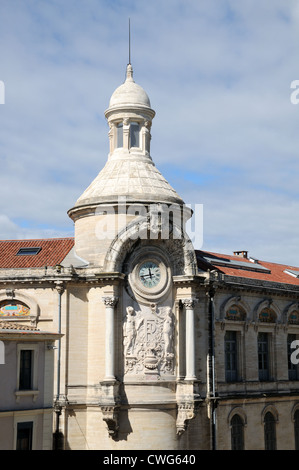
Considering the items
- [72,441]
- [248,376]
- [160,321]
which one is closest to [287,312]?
[248,376]

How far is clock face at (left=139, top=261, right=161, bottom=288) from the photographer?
1652 inches

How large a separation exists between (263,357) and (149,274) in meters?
12.8

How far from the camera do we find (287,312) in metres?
51.8

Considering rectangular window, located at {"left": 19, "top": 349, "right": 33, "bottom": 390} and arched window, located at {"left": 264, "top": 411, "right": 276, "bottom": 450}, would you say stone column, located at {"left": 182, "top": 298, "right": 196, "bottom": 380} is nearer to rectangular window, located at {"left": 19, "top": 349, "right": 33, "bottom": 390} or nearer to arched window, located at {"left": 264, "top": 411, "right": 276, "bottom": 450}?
rectangular window, located at {"left": 19, "top": 349, "right": 33, "bottom": 390}

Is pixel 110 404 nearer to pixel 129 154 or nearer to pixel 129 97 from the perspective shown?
pixel 129 154

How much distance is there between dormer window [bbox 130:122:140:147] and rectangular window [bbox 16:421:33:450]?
1940cm

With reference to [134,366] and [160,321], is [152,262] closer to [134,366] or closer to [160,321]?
[160,321]

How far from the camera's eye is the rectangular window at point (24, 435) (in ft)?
110

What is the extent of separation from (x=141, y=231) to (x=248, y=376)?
43.3 ft

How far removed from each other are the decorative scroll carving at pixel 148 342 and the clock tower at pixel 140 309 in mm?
54

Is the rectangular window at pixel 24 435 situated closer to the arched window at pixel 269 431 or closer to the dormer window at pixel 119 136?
the dormer window at pixel 119 136

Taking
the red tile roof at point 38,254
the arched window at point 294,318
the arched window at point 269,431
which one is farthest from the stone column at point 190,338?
the arched window at point 294,318

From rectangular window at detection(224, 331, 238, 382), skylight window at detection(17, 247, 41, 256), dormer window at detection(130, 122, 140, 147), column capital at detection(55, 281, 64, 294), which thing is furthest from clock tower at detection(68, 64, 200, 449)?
rectangular window at detection(224, 331, 238, 382)

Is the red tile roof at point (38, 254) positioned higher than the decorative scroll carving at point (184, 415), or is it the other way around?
the red tile roof at point (38, 254)
